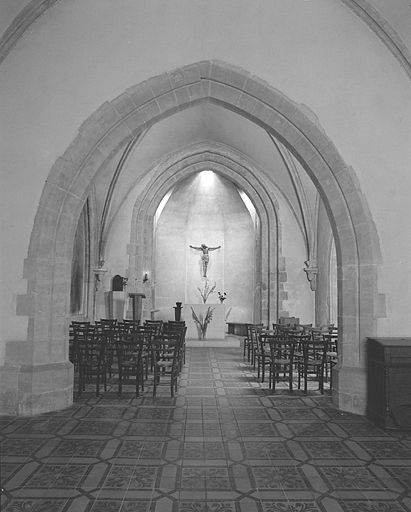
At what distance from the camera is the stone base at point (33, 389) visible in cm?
605

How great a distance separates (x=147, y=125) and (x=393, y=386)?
515cm

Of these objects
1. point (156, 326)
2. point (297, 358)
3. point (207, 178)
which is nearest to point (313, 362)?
point (297, 358)

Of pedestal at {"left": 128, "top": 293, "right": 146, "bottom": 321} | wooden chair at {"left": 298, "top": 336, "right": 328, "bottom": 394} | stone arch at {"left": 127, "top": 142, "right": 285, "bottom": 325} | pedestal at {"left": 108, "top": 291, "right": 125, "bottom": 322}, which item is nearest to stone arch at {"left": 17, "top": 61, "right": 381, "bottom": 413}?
wooden chair at {"left": 298, "top": 336, "right": 328, "bottom": 394}

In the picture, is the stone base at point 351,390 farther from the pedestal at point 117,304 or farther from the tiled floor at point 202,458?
the pedestal at point 117,304

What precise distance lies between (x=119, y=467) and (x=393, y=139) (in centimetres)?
565

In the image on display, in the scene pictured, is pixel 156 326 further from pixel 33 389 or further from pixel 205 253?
pixel 205 253

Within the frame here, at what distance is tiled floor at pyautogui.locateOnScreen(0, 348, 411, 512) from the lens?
345 cm

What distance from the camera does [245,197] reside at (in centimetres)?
1670

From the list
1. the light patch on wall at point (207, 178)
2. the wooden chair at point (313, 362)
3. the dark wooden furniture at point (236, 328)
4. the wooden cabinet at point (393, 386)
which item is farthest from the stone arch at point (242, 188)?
the wooden cabinet at point (393, 386)

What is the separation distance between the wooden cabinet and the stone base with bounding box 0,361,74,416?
408 cm

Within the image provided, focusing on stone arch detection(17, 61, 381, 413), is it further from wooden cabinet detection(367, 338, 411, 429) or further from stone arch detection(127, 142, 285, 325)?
stone arch detection(127, 142, 285, 325)

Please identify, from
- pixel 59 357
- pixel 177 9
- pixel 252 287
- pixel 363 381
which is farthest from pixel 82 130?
pixel 252 287

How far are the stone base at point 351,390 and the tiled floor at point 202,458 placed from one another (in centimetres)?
28

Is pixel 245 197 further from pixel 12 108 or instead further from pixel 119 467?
pixel 119 467
